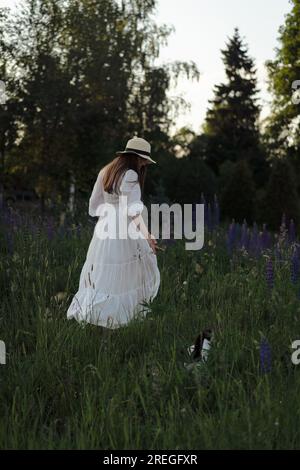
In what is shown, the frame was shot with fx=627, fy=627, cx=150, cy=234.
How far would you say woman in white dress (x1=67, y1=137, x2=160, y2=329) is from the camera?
5.07 m

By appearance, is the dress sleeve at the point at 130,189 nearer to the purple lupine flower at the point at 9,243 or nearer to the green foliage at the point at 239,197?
the purple lupine flower at the point at 9,243

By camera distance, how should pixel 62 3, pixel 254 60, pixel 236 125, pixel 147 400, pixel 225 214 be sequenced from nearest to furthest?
1. pixel 147 400
2. pixel 62 3
3. pixel 225 214
4. pixel 236 125
5. pixel 254 60

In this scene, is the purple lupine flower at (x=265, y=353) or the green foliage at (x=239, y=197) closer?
the purple lupine flower at (x=265, y=353)

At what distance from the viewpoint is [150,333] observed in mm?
4586

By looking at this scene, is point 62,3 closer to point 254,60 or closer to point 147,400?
point 147,400

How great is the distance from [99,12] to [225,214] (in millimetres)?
6595

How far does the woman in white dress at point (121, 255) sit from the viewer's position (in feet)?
16.6

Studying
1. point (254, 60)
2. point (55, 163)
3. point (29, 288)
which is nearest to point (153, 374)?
point (29, 288)

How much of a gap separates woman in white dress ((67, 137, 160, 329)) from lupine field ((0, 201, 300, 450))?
0.22 m

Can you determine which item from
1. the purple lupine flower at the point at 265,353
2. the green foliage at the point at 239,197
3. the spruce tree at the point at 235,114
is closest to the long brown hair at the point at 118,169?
the purple lupine flower at the point at 265,353

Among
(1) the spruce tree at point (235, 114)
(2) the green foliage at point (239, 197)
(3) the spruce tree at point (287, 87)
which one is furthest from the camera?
(1) the spruce tree at point (235, 114)

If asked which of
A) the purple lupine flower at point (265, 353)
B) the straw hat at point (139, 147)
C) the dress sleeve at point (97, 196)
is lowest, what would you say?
the purple lupine flower at point (265, 353)

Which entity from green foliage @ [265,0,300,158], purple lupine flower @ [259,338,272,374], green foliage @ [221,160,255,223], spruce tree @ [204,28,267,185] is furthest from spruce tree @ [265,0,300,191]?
purple lupine flower @ [259,338,272,374]
